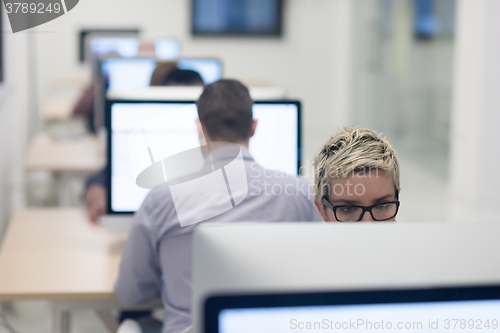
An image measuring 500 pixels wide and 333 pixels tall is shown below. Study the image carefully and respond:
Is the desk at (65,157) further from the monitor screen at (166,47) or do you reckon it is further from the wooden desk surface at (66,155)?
the monitor screen at (166,47)

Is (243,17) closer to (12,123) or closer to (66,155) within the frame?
(66,155)

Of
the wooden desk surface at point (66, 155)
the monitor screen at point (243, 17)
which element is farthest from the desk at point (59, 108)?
the monitor screen at point (243, 17)

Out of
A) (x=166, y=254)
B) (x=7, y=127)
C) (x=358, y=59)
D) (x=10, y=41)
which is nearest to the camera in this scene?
(x=166, y=254)

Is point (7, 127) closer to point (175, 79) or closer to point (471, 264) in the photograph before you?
point (175, 79)

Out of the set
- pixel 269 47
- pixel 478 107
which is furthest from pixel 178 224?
pixel 269 47

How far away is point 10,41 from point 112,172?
70.1 inches

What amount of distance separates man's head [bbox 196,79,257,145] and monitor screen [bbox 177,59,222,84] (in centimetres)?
193

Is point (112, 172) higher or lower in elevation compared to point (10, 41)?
lower

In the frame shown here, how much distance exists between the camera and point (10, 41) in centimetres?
325

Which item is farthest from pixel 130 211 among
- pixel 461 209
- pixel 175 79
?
pixel 461 209

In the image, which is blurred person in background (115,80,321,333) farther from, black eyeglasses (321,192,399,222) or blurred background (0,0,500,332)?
black eyeglasses (321,192,399,222)

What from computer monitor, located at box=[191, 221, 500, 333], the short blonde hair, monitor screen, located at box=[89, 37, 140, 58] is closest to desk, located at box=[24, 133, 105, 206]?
monitor screen, located at box=[89, 37, 140, 58]

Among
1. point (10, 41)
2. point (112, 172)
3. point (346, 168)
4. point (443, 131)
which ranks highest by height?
point (10, 41)

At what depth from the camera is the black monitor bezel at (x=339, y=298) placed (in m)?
0.51
